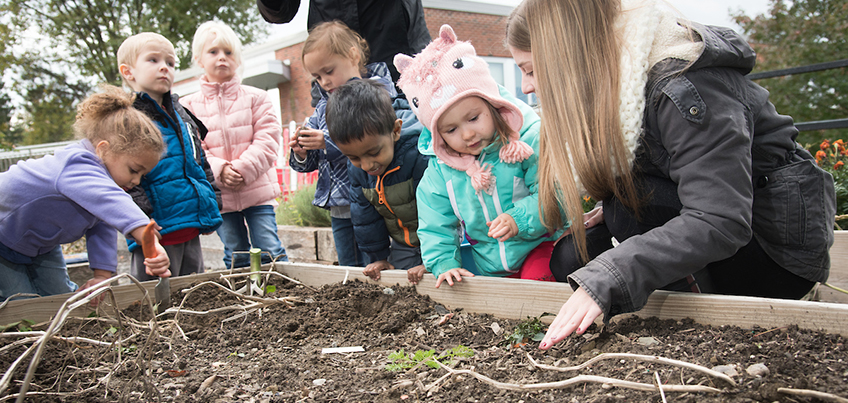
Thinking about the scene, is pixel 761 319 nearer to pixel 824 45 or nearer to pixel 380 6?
pixel 380 6

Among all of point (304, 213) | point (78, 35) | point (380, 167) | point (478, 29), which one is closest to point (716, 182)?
point (380, 167)

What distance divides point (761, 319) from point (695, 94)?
66 cm

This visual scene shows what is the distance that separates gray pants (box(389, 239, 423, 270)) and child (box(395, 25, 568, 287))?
659mm

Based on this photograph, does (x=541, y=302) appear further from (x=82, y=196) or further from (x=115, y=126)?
(x=115, y=126)

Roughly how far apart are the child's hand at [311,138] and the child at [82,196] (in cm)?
77

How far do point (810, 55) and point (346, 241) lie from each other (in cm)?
962

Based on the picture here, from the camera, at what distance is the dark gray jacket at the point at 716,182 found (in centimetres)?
131

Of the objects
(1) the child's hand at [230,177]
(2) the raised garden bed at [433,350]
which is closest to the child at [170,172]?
(1) the child's hand at [230,177]

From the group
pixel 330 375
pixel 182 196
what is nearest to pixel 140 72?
pixel 182 196

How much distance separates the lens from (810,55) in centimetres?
881

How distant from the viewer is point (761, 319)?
139 centimetres

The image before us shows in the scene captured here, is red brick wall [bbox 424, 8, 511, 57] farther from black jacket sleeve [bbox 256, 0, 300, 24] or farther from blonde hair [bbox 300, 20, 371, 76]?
blonde hair [bbox 300, 20, 371, 76]

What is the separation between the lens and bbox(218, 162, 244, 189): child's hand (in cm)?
340

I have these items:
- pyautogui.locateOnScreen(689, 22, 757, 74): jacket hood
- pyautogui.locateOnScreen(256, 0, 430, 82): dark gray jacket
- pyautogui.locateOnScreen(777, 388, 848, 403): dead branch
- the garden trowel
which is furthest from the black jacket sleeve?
pyautogui.locateOnScreen(777, 388, 848, 403): dead branch
